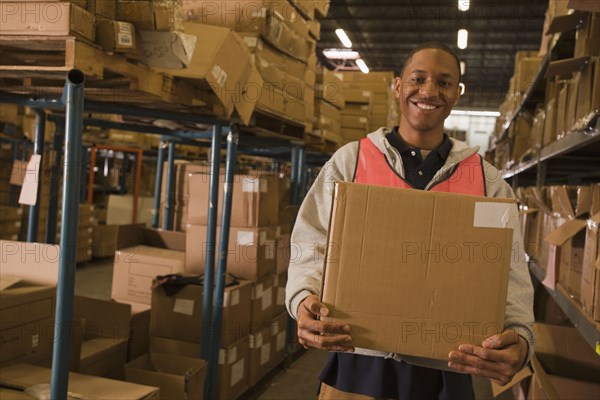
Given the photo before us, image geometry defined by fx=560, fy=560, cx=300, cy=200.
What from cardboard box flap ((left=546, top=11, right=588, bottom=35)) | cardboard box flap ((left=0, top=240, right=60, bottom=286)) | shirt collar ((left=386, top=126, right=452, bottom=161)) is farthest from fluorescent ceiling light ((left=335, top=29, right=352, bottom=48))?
shirt collar ((left=386, top=126, right=452, bottom=161))

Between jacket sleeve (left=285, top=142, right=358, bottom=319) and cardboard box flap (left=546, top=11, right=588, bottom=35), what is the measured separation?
4.94ft

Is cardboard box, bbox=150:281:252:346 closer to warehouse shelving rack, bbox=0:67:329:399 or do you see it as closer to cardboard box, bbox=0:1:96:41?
warehouse shelving rack, bbox=0:67:329:399

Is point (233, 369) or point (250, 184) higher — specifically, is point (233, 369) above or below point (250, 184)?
below

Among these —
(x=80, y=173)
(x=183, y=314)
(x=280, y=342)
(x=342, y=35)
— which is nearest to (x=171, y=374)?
(x=183, y=314)

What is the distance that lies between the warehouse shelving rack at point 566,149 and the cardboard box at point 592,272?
0.03 metres

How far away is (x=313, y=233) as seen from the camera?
1.50 meters

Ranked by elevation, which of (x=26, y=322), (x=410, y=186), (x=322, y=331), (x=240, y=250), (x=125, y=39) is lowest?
(x=26, y=322)

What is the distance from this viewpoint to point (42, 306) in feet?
7.54

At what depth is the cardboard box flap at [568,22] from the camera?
8.08 feet

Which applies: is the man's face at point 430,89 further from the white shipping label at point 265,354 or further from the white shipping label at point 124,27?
the white shipping label at point 265,354

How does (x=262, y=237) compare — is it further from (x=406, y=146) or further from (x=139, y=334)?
(x=406, y=146)

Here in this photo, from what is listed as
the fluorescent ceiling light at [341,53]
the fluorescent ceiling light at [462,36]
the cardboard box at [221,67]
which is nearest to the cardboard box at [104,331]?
the cardboard box at [221,67]

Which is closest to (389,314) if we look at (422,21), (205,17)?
(205,17)

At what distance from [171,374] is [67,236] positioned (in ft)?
4.25
